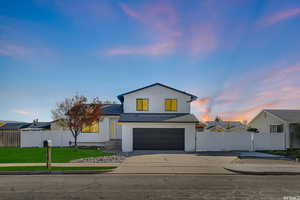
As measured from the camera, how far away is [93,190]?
773cm

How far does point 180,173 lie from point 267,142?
54.3 ft

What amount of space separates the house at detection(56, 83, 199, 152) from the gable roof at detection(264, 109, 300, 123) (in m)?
12.0

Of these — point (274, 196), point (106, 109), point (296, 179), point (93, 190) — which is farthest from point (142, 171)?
point (106, 109)

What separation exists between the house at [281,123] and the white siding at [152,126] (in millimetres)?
10639

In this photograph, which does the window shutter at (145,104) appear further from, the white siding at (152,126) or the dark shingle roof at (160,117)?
the white siding at (152,126)

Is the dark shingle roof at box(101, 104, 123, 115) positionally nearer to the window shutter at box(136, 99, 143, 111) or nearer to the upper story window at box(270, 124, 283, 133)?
the window shutter at box(136, 99, 143, 111)

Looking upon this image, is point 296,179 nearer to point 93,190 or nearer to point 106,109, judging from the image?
point 93,190

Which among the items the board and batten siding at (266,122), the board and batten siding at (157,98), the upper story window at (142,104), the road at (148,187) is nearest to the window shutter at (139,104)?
the upper story window at (142,104)

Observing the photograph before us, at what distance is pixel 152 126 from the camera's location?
72.2 ft

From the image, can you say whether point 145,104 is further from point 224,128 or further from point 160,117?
point 224,128

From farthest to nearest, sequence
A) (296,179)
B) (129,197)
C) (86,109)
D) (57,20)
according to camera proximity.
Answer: (86,109) → (57,20) → (296,179) → (129,197)

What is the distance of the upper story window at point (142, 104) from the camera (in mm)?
24312

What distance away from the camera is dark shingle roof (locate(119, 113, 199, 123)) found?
2185 cm

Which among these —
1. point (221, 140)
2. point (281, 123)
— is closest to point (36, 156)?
point (221, 140)
